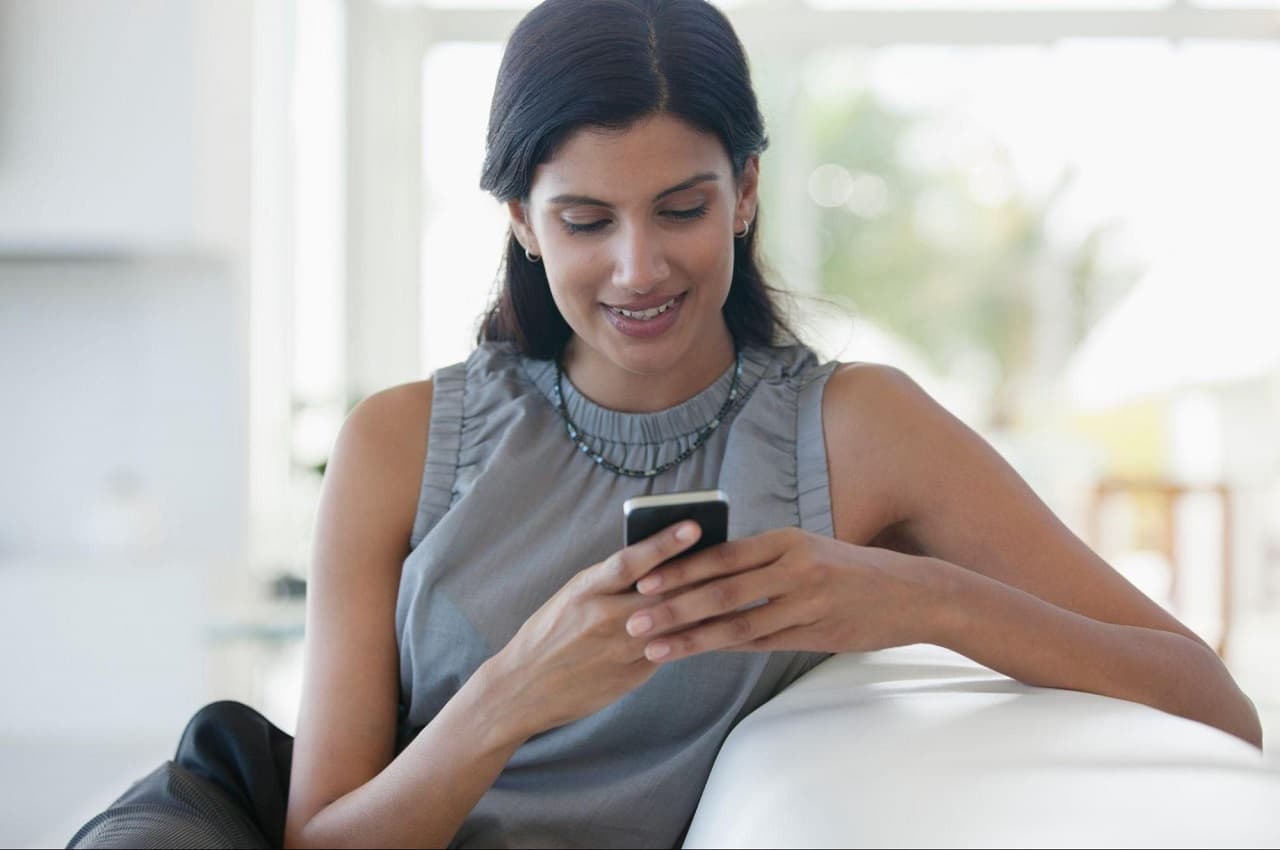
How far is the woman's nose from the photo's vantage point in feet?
4.64

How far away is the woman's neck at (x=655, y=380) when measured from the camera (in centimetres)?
166

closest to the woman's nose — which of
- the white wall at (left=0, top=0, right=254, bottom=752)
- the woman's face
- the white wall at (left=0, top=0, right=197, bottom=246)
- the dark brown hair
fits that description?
the woman's face

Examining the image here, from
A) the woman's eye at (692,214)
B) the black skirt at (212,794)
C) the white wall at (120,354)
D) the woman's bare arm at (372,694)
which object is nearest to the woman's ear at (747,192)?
the woman's eye at (692,214)

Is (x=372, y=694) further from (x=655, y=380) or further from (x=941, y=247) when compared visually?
(x=941, y=247)

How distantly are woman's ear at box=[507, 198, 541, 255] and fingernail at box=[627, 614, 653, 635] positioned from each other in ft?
1.96

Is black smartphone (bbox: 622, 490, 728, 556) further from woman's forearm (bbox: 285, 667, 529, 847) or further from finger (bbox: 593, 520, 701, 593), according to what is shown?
woman's forearm (bbox: 285, 667, 529, 847)

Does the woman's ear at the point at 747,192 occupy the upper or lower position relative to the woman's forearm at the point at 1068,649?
upper

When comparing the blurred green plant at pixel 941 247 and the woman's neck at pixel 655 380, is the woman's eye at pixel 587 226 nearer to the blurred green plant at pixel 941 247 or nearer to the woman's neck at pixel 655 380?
the woman's neck at pixel 655 380

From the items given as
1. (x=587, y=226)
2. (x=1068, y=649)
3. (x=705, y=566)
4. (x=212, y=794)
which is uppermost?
(x=587, y=226)

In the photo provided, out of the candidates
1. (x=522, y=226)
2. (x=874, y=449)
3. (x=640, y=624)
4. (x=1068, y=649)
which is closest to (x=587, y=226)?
(x=522, y=226)

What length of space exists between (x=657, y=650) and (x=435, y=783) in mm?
323

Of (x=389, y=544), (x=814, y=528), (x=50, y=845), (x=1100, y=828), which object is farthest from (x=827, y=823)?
(x=50, y=845)

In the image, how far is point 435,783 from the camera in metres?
1.33

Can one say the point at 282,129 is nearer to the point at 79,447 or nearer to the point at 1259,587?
the point at 79,447
